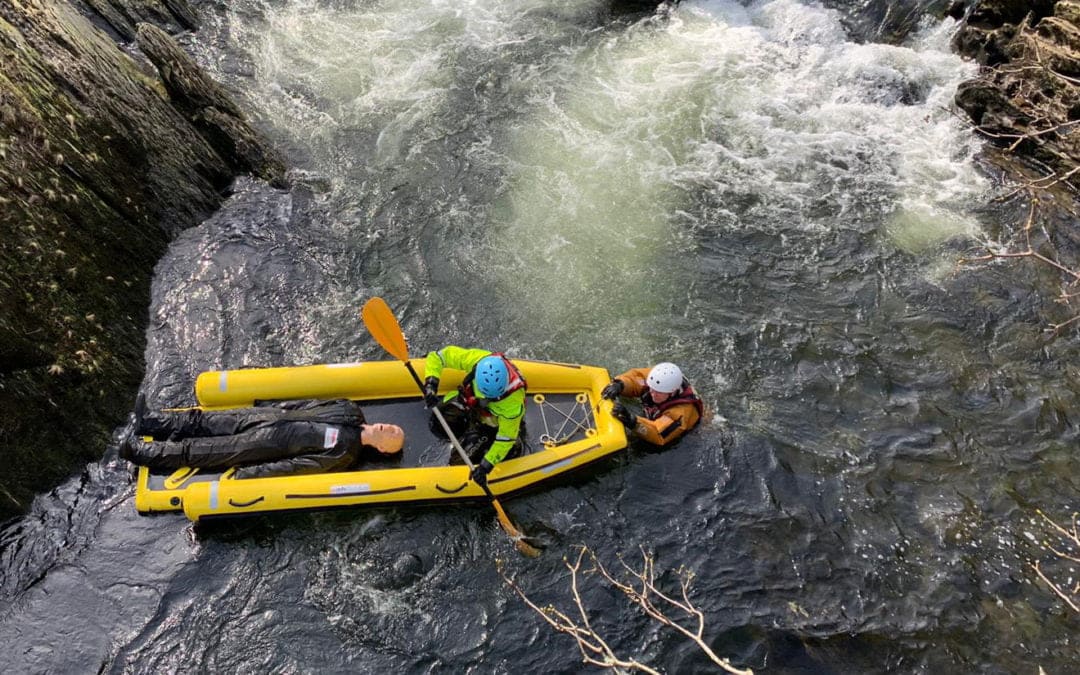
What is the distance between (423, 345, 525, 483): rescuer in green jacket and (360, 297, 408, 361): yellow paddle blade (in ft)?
0.94

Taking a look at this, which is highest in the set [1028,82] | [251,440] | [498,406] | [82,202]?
[82,202]

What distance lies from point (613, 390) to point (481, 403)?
3.78ft

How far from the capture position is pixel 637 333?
7238 millimetres

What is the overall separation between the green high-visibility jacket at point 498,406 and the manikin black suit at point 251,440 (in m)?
0.80

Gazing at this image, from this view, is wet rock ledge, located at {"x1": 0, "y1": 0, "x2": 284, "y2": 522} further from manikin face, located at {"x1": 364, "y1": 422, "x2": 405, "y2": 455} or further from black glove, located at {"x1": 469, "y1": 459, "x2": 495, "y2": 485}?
black glove, located at {"x1": 469, "y1": 459, "x2": 495, "y2": 485}

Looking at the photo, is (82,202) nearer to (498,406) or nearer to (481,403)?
(481,403)

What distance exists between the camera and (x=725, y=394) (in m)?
6.68

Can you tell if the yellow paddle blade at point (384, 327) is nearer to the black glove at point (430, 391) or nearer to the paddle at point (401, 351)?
the paddle at point (401, 351)

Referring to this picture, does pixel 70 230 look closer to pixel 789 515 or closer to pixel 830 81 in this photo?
pixel 789 515

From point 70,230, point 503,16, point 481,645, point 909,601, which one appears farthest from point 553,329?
point 503,16

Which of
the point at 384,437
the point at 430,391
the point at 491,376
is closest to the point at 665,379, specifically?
the point at 491,376

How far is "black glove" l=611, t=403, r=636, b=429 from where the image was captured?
5.92 meters

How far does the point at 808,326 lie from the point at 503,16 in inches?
326

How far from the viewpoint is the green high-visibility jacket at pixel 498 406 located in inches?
216
